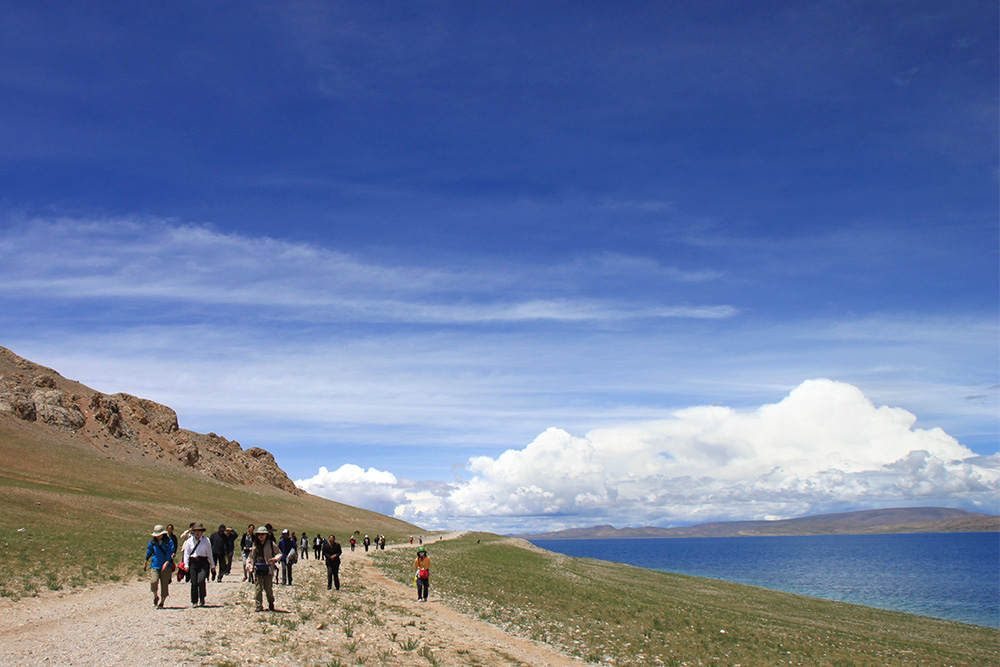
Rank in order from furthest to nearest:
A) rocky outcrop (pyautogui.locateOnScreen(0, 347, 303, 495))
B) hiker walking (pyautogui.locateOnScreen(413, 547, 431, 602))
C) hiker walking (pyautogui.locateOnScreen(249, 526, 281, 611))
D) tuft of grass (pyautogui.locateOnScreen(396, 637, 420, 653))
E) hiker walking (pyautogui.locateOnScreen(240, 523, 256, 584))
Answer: rocky outcrop (pyautogui.locateOnScreen(0, 347, 303, 495))
hiker walking (pyautogui.locateOnScreen(413, 547, 431, 602))
hiker walking (pyautogui.locateOnScreen(240, 523, 256, 584))
hiker walking (pyautogui.locateOnScreen(249, 526, 281, 611))
tuft of grass (pyautogui.locateOnScreen(396, 637, 420, 653))

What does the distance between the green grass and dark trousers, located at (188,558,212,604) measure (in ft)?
34.2

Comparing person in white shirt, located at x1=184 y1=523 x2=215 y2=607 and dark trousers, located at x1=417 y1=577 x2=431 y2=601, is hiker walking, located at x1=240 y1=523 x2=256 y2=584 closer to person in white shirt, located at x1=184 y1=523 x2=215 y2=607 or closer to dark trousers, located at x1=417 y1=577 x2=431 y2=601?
person in white shirt, located at x1=184 y1=523 x2=215 y2=607

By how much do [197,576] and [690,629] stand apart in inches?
781

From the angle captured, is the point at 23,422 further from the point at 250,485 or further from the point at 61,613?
the point at 61,613

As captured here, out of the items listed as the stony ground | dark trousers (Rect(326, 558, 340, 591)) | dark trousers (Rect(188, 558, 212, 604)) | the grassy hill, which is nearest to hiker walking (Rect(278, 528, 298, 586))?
dark trousers (Rect(326, 558, 340, 591))

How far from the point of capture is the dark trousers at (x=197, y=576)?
19.9 metres

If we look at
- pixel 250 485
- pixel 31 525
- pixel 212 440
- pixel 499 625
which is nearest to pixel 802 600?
pixel 499 625

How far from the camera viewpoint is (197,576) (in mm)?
19906

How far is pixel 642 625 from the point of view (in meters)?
26.8

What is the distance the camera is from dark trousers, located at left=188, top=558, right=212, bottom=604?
1988 cm

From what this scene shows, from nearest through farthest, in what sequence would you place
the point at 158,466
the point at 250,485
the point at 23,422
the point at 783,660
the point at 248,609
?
1. the point at 248,609
2. the point at 783,660
3. the point at 23,422
4. the point at 158,466
5. the point at 250,485

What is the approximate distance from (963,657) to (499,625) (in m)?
24.6

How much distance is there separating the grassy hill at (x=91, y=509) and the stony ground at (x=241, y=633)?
4084mm

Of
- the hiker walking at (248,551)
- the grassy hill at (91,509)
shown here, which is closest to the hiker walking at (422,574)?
the hiker walking at (248,551)
